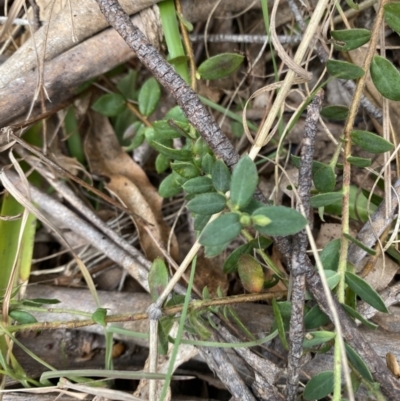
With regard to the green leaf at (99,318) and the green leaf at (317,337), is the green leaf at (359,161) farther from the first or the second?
the green leaf at (99,318)

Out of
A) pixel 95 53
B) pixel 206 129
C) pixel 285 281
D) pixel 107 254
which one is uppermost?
pixel 95 53

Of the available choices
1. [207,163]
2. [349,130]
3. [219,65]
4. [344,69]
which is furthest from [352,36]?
[207,163]

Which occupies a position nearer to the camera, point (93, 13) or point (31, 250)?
point (93, 13)

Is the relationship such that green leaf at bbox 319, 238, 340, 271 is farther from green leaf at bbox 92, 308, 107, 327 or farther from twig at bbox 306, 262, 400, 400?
green leaf at bbox 92, 308, 107, 327

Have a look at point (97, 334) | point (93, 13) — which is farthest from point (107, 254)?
point (93, 13)

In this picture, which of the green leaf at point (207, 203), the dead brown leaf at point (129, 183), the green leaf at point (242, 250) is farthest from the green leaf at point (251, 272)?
the dead brown leaf at point (129, 183)

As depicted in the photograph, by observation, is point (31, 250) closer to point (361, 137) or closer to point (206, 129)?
point (206, 129)
